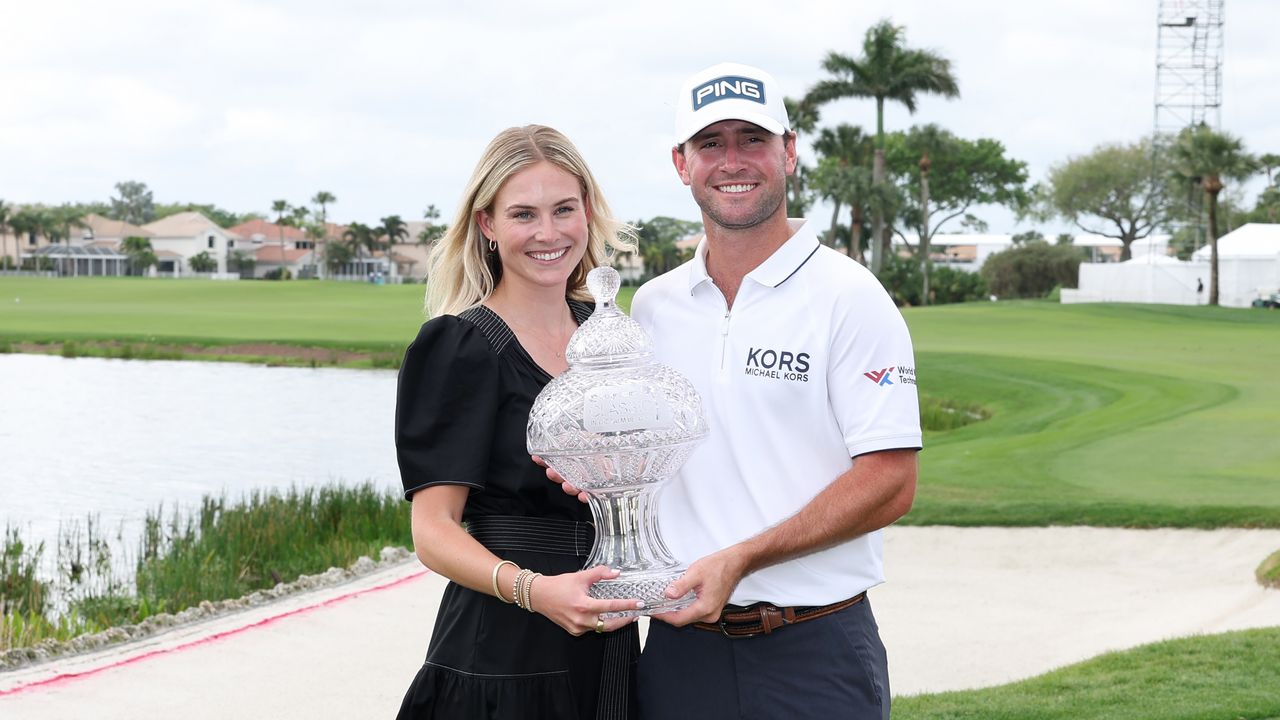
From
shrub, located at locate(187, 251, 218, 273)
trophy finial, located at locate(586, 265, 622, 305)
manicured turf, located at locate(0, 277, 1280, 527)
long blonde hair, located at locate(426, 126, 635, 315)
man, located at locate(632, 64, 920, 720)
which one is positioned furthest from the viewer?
shrub, located at locate(187, 251, 218, 273)

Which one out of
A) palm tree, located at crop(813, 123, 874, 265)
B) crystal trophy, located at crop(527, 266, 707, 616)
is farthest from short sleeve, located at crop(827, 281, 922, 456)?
palm tree, located at crop(813, 123, 874, 265)

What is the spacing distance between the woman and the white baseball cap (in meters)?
0.35

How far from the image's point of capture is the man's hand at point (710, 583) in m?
3.28

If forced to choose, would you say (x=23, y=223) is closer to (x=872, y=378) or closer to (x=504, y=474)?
(x=504, y=474)

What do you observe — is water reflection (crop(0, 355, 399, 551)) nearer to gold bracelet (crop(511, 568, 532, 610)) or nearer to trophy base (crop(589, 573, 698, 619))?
gold bracelet (crop(511, 568, 532, 610))

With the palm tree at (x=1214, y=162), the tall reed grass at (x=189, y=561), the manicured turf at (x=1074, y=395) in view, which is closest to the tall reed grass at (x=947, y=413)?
the manicured turf at (x=1074, y=395)

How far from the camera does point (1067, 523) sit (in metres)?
11.1

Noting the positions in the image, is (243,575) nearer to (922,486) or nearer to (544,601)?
(922,486)

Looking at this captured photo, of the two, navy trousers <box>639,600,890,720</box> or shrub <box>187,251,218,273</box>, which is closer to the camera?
navy trousers <box>639,600,890,720</box>

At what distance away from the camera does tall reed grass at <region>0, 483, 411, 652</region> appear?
9.81m

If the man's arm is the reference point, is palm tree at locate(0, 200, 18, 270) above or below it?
above

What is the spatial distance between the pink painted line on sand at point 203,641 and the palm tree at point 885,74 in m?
49.1

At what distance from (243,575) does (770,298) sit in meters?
8.19

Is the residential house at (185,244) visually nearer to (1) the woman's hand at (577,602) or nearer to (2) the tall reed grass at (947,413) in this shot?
(2) the tall reed grass at (947,413)
